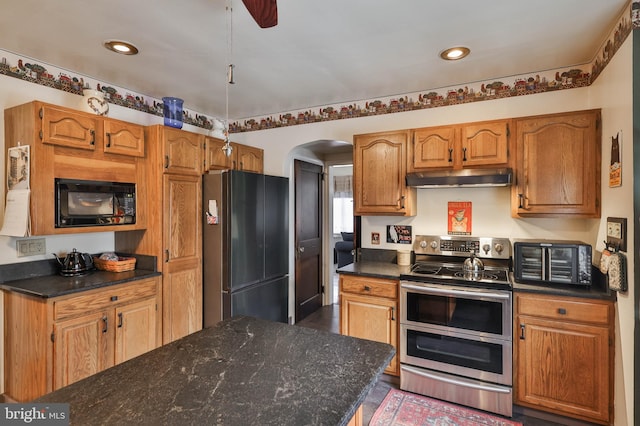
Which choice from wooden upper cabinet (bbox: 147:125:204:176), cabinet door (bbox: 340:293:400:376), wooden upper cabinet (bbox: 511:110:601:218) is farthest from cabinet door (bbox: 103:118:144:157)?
wooden upper cabinet (bbox: 511:110:601:218)

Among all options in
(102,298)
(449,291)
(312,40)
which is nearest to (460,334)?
(449,291)

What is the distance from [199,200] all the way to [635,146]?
3.07 meters

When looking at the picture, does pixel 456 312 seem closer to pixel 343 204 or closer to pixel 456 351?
pixel 456 351

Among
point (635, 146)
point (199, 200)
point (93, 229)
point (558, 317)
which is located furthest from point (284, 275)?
point (635, 146)

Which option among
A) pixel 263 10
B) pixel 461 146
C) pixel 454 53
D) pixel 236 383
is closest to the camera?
pixel 236 383

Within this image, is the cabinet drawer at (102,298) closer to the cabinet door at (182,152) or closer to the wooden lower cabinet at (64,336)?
the wooden lower cabinet at (64,336)

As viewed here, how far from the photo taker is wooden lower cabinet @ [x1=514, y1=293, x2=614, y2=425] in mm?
2100

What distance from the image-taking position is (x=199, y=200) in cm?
312

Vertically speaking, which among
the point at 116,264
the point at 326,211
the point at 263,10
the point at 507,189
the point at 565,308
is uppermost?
the point at 263,10

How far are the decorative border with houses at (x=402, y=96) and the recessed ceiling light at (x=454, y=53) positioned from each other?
23.2 inches

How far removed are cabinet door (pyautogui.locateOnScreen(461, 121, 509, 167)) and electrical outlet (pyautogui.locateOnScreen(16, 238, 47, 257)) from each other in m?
3.29

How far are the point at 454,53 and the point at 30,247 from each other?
132 inches

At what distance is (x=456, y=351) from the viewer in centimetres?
245

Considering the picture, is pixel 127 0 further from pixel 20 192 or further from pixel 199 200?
pixel 199 200
